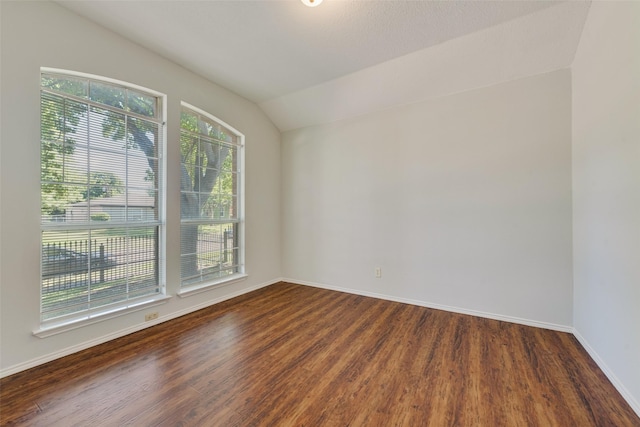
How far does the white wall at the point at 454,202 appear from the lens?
2.60 metres

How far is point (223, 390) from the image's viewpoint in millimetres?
1728

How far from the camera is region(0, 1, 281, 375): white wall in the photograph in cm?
186

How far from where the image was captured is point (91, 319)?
7.41 feet

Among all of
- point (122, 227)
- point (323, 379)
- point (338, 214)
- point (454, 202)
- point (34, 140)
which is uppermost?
point (34, 140)

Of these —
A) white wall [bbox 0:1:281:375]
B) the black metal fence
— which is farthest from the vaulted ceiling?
the black metal fence

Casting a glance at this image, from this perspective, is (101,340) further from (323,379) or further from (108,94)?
(108,94)

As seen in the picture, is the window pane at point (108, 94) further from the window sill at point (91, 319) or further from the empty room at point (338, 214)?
the window sill at point (91, 319)

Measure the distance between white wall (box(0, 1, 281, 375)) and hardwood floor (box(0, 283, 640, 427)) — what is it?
176mm

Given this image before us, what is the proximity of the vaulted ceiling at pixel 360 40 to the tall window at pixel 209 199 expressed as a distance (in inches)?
26.7

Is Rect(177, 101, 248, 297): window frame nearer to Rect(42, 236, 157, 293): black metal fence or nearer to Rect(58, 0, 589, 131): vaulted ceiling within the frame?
Rect(58, 0, 589, 131): vaulted ceiling

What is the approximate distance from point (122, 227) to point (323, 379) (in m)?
2.40

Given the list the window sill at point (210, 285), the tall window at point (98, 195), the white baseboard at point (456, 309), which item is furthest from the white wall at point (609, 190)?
the tall window at point (98, 195)

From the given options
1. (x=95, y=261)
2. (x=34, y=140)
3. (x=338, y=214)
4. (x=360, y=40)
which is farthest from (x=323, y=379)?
(x=360, y=40)

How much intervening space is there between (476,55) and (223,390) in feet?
12.3
